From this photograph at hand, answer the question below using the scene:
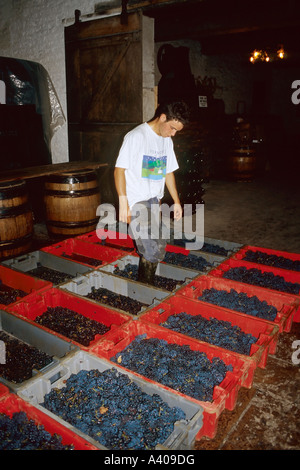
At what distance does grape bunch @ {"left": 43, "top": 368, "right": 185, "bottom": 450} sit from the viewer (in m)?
1.86

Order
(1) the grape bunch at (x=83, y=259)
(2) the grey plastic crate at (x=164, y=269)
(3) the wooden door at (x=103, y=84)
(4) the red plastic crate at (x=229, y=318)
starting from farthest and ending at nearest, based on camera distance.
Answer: (3) the wooden door at (x=103, y=84) → (1) the grape bunch at (x=83, y=259) → (2) the grey plastic crate at (x=164, y=269) → (4) the red plastic crate at (x=229, y=318)

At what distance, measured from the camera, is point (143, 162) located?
306cm

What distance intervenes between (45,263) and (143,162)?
6.62 feet

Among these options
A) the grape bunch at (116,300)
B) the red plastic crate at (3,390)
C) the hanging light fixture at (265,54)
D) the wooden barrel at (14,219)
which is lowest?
the grape bunch at (116,300)

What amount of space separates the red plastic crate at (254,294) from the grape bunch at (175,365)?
2.13ft

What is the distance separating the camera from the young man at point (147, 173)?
2938 mm

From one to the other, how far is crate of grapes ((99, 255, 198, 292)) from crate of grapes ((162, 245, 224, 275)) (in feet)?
0.35

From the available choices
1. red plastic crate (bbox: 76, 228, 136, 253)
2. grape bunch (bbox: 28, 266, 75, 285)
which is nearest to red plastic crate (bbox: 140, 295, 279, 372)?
grape bunch (bbox: 28, 266, 75, 285)

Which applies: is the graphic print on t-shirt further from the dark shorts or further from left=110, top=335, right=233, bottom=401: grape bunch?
left=110, top=335, right=233, bottom=401: grape bunch

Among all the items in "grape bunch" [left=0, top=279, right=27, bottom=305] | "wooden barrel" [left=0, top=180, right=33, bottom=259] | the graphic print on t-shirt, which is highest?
the graphic print on t-shirt

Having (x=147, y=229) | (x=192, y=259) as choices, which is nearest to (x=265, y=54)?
(x=192, y=259)

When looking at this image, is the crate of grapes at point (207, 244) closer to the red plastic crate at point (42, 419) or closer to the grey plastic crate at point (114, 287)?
the grey plastic crate at point (114, 287)

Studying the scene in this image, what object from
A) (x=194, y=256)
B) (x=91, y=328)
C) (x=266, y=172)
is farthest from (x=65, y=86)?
(x=266, y=172)

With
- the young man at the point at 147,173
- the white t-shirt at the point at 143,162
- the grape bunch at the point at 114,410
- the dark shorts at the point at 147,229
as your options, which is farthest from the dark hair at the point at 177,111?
the grape bunch at the point at 114,410
